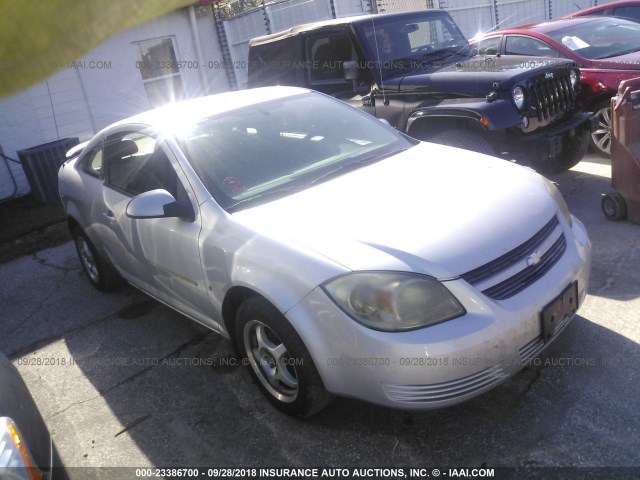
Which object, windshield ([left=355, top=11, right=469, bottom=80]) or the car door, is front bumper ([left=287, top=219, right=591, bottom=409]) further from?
windshield ([left=355, top=11, right=469, bottom=80])

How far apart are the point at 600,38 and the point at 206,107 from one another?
5406mm

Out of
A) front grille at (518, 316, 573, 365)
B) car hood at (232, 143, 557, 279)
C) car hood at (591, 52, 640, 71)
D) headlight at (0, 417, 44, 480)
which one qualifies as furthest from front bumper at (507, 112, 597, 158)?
headlight at (0, 417, 44, 480)

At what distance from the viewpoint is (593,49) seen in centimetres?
664

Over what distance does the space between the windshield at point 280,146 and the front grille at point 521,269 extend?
1146 millimetres

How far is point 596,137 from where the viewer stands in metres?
6.33

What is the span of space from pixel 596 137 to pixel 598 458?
194 inches

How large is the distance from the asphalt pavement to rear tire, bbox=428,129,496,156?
1.18 meters

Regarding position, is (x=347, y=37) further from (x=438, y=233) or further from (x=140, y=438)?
(x=140, y=438)

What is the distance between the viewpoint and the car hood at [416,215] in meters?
2.40

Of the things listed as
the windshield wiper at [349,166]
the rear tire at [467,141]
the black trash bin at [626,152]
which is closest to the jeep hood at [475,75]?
the rear tire at [467,141]

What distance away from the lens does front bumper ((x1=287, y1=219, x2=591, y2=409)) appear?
7.45 ft

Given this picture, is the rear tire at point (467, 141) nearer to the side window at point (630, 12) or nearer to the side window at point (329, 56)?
the side window at point (329, 56)

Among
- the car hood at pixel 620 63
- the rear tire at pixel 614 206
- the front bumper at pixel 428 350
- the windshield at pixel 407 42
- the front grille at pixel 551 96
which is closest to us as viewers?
the front bumper at pixel 428 350

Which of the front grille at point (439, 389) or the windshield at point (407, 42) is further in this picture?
the windshield at point (407, 42)
